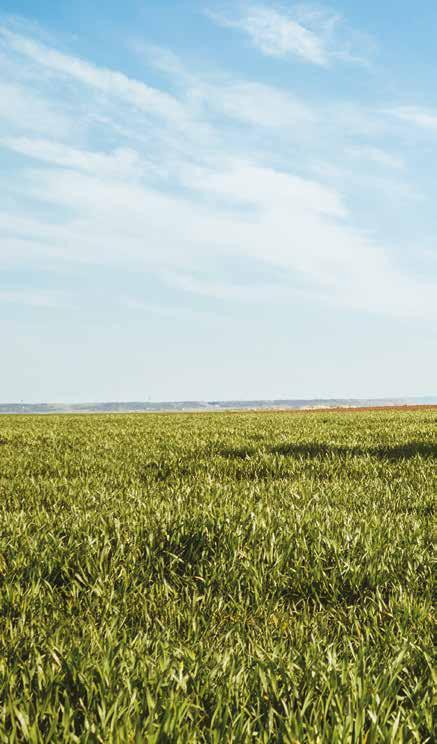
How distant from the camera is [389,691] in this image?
2330 mm

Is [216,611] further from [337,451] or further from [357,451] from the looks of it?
[357,451]

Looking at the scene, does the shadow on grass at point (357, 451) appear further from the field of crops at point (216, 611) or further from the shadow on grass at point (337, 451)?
the field of crops at point (216, 611)

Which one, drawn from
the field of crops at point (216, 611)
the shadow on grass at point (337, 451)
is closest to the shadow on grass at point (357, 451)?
the shadow on grass at point (337, 451)

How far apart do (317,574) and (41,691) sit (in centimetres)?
208

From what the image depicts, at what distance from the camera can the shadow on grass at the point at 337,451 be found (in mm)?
9742

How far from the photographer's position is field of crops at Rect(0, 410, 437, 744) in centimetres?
215

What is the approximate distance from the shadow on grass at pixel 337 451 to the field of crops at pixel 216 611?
2560 mm

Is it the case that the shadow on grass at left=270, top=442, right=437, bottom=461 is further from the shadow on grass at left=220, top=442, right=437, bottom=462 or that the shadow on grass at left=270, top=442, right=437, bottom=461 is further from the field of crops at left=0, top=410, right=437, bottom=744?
the field of crops at left=0, top=410, right=437, bottom=744

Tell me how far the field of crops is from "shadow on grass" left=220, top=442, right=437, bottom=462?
8.40 feet

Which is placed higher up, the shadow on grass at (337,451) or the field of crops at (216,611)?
the shadow on grass at (337,451)

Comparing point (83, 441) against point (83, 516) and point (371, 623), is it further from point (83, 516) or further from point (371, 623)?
point (371, 623)

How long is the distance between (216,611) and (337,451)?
7.32 meters

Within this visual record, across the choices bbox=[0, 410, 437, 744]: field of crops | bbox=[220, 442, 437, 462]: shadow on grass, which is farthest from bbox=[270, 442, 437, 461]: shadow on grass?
bbox=[0, 410, 437, 744]: field of crops

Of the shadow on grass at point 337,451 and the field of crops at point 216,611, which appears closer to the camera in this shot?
the field of crops at point 216,611
